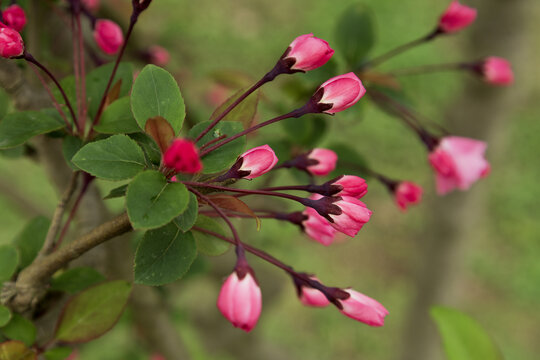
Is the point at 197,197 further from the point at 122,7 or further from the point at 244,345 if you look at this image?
the point at 244,345

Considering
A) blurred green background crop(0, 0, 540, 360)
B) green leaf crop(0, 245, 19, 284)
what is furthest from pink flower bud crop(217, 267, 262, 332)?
blurred green background crop(0, 0, 540, 360)

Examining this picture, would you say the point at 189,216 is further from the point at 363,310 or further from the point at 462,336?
the point at 462,336

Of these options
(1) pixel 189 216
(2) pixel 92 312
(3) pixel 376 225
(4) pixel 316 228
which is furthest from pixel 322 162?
(3) pixel 376 225

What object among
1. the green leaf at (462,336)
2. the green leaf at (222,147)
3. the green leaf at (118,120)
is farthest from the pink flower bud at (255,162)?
the green leaf at (462,336)

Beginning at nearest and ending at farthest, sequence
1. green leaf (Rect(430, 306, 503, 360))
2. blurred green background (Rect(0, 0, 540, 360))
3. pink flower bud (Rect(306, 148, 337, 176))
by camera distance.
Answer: pink flower bud (Rect(306, 148, 337, 176)) → green leaf (Rect(430, 306, 503, 360)) → blurred green background (Rect(0, 0, 540, 360))

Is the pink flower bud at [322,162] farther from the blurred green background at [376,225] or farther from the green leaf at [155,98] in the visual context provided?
the blurred green background at [376,225]

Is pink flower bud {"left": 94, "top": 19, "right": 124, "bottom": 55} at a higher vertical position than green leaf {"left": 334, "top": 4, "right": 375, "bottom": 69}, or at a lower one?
higher

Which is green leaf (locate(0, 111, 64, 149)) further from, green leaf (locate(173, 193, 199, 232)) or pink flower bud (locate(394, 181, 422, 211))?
Answer: pink flower bud (locate(394, 181, 422, 211))
